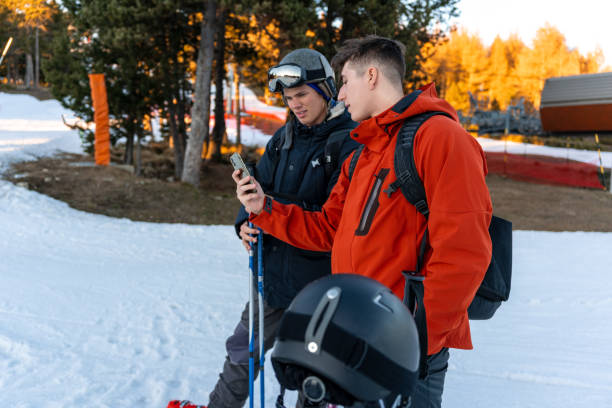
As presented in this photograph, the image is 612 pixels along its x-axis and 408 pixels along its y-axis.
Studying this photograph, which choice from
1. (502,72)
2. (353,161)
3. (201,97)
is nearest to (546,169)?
(201,97)

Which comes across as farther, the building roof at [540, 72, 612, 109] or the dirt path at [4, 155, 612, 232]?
the building roof at [540, 72, 612, 109]

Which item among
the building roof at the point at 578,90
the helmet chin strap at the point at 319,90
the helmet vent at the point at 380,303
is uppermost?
the building roof at the point at 578,90

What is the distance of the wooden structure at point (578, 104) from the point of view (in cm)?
1969

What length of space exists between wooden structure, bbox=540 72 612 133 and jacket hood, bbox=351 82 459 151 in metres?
20.8

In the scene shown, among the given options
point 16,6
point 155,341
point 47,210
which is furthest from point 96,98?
point 16,6

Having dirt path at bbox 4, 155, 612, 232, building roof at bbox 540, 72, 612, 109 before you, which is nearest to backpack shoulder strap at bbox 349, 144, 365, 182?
dirt path at bbox 4, 155, 612, 232

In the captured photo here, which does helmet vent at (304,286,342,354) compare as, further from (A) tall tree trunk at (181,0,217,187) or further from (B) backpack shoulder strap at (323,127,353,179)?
(A) tall tree trunk at (181,0,217,187)

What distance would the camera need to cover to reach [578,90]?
20.5 metres

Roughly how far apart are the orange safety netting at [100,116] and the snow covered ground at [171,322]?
5.62m

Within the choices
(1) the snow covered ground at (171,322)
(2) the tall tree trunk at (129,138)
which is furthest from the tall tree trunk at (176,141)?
(1) the snow covered ground at (171,322)

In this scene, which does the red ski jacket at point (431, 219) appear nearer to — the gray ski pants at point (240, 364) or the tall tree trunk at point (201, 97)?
the gray ski pants at point (240, 364)

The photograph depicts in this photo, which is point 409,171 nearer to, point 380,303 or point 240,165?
point 380,303

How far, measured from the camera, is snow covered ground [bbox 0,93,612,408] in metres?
3.96

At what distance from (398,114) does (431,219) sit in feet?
1.39
